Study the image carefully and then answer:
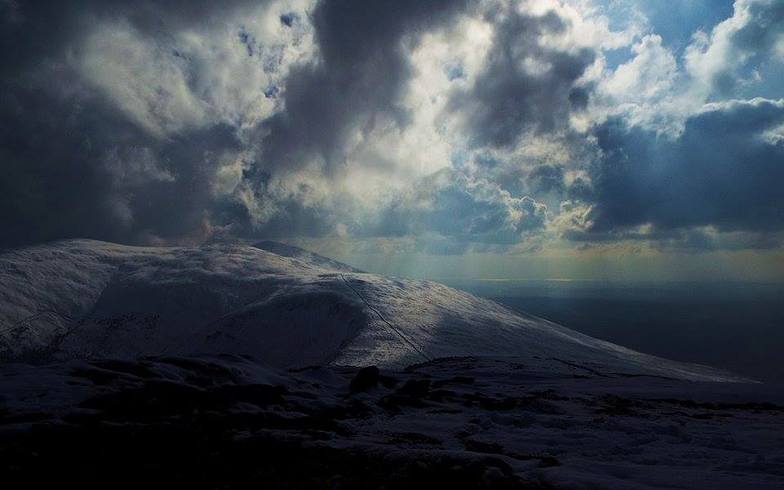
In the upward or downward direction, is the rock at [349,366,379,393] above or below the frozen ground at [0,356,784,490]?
below

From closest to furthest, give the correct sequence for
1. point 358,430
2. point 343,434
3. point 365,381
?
point 343,434
point 358,430
point 365,381

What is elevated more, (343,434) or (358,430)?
(343,434)

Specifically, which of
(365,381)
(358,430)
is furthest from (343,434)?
(365,381)

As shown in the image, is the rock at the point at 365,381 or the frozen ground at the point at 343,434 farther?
the rock at the point at 365,381

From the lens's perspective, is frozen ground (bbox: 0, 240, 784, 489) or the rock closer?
frozen ground (bbox: 0, 240, 784, 489)

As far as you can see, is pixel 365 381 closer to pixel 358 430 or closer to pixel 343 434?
pixel 358 430

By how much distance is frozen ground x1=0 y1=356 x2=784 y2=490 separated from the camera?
12.4m

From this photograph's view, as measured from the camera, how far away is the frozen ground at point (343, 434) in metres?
12.4

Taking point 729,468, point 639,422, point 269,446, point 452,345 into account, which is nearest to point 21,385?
point 269,446

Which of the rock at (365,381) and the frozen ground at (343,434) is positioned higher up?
the frozen ground at (343,434)

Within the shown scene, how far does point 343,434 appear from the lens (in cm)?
1831

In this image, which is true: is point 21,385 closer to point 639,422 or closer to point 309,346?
point 639,422

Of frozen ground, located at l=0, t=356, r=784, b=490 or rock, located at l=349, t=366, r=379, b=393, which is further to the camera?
rock, located at l=349, t=366, r=379, b=393

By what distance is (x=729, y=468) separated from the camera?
17359 mm
